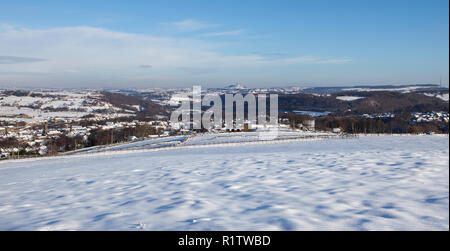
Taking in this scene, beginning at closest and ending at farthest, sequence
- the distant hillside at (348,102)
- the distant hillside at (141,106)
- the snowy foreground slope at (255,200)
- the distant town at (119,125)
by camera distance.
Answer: the snowy foreground slope at (255,200) → the distant town at (119,125) → the distant hillside at (141,106) → the distant hillside at (348,102)

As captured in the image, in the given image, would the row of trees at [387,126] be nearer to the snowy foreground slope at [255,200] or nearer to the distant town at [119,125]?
the distant town at [119,125]

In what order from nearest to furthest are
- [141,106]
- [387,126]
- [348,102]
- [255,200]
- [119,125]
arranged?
[255,200], [387,126], [119,125], [348,102], [141,106]

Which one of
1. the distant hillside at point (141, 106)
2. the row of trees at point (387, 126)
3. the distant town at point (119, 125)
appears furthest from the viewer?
the distant hillside at point (141, 106)

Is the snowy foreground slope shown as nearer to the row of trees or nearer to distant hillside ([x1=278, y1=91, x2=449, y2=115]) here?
the row of trees

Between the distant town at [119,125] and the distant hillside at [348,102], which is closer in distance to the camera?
the distant town at [119,125]

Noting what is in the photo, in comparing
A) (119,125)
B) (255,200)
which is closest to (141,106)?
(119,125)

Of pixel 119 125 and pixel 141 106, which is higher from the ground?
pixel 141 106

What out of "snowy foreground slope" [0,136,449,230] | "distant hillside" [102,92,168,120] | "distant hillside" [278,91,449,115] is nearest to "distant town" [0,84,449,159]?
"distant hillside" [278,91,449,115]

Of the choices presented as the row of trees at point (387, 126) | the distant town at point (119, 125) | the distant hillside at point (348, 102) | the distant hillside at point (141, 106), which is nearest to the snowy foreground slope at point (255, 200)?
the distant town at point (119, 125)

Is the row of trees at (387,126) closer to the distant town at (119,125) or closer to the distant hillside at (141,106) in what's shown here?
the distant town at (119,125)

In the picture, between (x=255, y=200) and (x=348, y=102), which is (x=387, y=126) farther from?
(x=348, y=102)

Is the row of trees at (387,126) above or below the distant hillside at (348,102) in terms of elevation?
below
